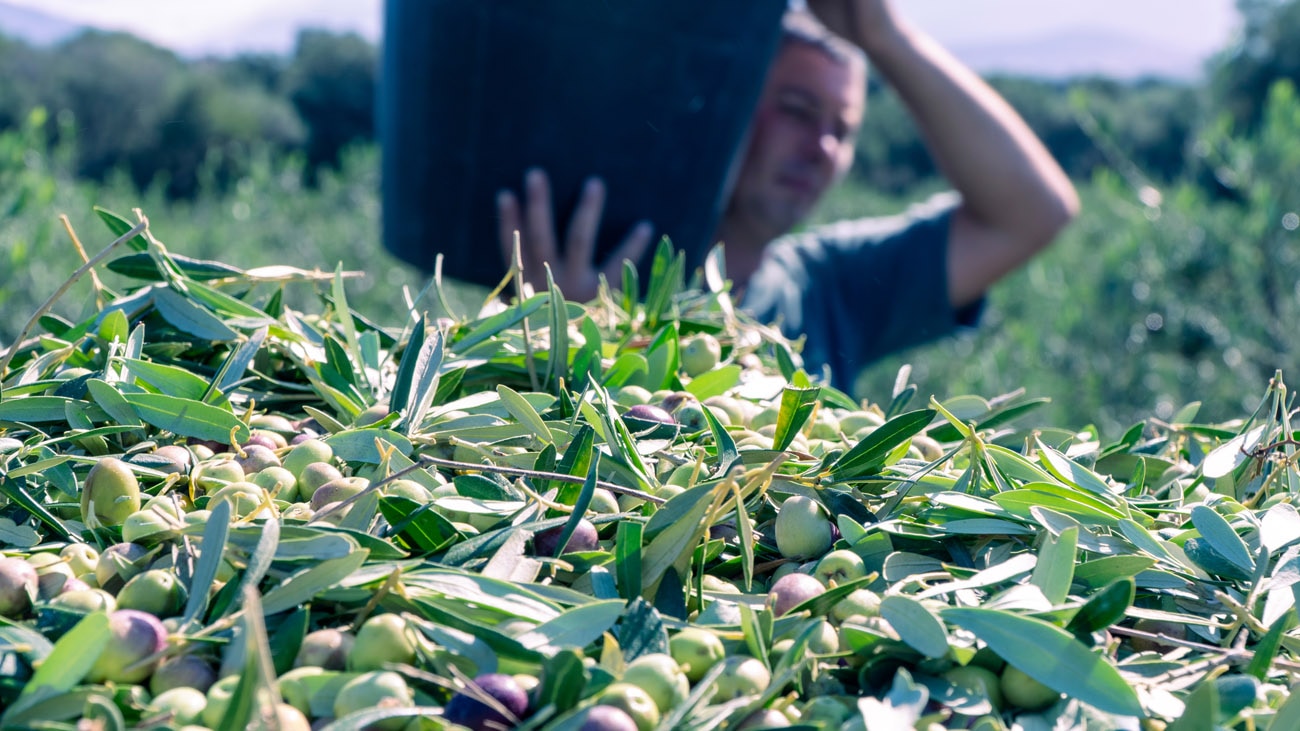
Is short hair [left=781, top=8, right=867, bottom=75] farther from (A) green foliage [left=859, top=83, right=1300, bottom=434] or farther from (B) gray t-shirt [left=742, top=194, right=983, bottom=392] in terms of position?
(A) green foliage [left=859, top=83, right=1300, bottom=434]

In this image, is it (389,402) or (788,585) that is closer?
(788,585)

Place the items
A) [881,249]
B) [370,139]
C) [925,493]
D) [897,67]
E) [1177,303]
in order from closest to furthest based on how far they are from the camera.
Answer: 1. [925,493]
2. [897,67]
3. [881,249]
4. [1177,303]
5. [370,139]

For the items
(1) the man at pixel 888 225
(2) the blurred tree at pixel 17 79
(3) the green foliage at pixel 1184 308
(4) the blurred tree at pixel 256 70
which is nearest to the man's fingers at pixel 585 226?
(1) the man at pixel 888 225


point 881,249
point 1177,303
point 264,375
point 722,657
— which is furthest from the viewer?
point 1177,303

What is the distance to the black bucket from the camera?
1543 millimetres

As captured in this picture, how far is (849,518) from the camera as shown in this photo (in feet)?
1.91

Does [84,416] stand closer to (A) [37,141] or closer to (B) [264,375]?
(B) [264,375]

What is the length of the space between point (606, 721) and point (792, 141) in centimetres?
262

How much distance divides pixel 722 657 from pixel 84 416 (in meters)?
0.44

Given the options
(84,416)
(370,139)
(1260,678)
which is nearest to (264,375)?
(84,416)

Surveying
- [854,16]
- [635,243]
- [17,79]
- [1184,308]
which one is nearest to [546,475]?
[635,243]

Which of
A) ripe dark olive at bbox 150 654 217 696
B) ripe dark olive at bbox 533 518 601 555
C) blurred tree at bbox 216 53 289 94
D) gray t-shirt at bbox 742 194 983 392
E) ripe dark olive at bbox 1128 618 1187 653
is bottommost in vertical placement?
gray t-shirt at bbox 742 194 983 392

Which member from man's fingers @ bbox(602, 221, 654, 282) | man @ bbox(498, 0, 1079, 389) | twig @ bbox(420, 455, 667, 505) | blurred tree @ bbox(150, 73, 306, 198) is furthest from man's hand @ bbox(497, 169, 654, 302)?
blurred tree @ bbox(150, 73, 306, 198)

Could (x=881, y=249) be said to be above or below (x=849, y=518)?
below
